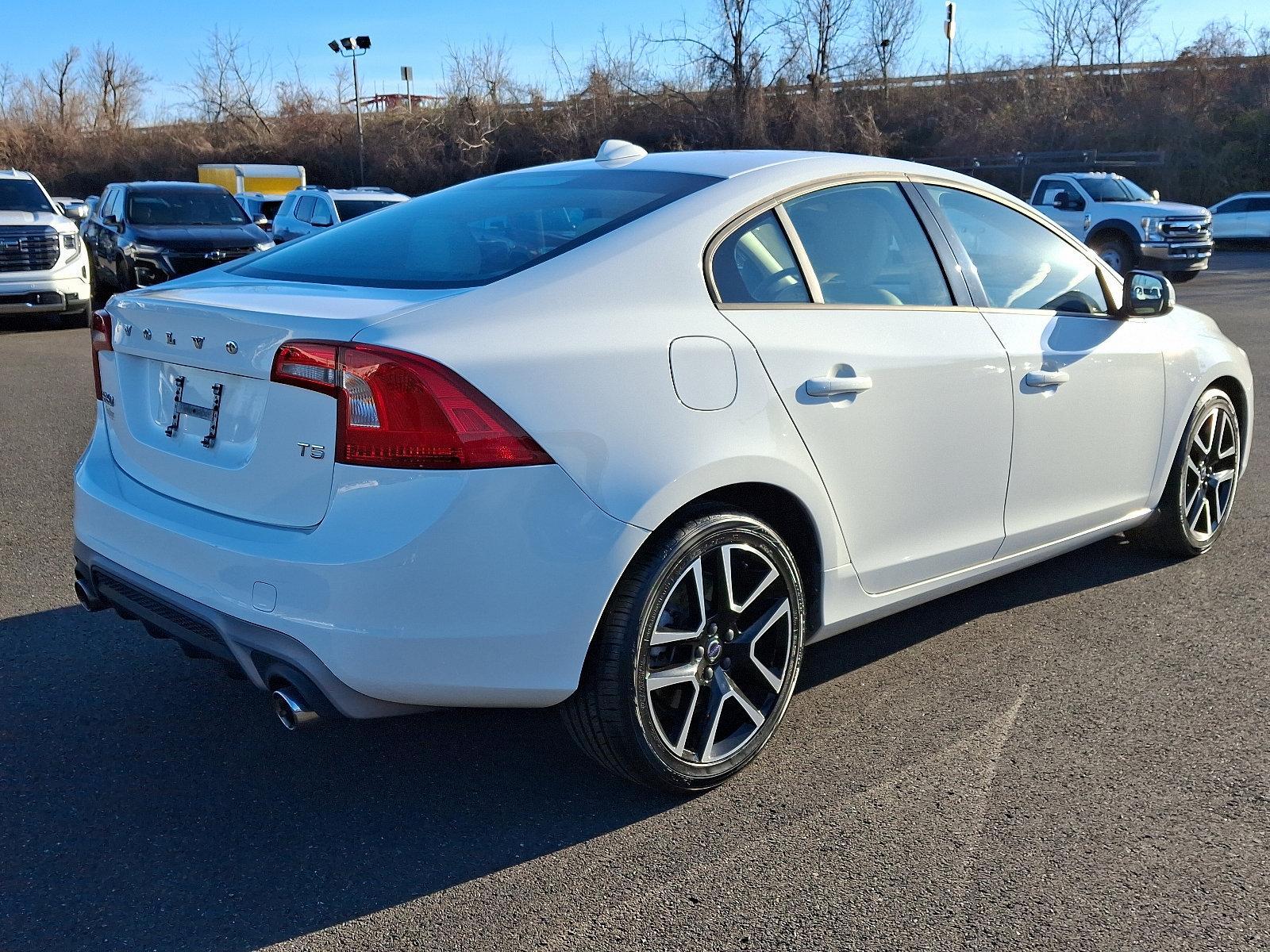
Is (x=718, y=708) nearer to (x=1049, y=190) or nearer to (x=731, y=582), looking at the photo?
(x=731, y=582)

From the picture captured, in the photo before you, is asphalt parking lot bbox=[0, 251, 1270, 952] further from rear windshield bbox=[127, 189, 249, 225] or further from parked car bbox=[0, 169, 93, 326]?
rear windshield bbox=[127, 189, 249, 225]

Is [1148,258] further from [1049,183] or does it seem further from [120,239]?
[120,239]

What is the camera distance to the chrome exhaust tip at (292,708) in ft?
8.90

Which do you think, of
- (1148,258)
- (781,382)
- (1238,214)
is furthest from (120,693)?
(1238,214)

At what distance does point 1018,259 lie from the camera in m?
4.20

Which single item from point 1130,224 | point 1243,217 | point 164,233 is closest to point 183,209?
point 164,233

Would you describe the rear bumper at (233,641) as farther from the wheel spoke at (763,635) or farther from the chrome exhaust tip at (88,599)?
the wheel spoke at (763,635)

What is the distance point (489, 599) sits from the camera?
2.67 metres

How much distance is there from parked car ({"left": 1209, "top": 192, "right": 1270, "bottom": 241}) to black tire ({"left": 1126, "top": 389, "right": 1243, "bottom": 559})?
29.0m

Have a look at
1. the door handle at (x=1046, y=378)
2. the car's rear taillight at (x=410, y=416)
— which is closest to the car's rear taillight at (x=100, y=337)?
the car's rear taillight at (x=410, y=416)

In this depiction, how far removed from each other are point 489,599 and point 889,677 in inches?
67.3

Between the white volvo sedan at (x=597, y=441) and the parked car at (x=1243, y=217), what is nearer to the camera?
the white volvo sedan at (x=597, y=441)

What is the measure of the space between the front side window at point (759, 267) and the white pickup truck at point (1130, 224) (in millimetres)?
19328

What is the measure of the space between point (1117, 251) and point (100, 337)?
21.5 meters
